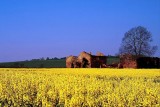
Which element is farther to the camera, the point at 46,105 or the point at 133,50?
the point at 133,50

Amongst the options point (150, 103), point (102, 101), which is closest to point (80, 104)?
point (102, 101)

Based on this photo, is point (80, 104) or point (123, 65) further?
point (123, 65)

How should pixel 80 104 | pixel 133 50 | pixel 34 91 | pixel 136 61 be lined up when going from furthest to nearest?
pixel 133 50 < pixel 136 61 < pixel 34 91 < pixel 80 104

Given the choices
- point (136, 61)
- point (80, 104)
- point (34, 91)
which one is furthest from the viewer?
point (136, 61)

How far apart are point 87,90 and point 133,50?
4517 cm

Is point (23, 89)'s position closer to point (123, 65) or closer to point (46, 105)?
point (46, 105)

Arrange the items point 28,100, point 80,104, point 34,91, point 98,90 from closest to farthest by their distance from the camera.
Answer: point 80,104, point 28,100, point 98,90, point 34,91

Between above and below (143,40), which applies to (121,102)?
below

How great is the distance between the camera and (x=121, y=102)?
37.7 ft

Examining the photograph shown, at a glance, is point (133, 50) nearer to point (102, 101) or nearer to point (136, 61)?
point (136, 61)

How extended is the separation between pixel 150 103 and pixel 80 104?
1.94 m

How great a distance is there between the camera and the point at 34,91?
1598 centimetres

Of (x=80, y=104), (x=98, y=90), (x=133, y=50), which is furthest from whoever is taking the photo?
(x=133, y=50)

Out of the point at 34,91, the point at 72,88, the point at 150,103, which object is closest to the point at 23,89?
the point at 34,91
